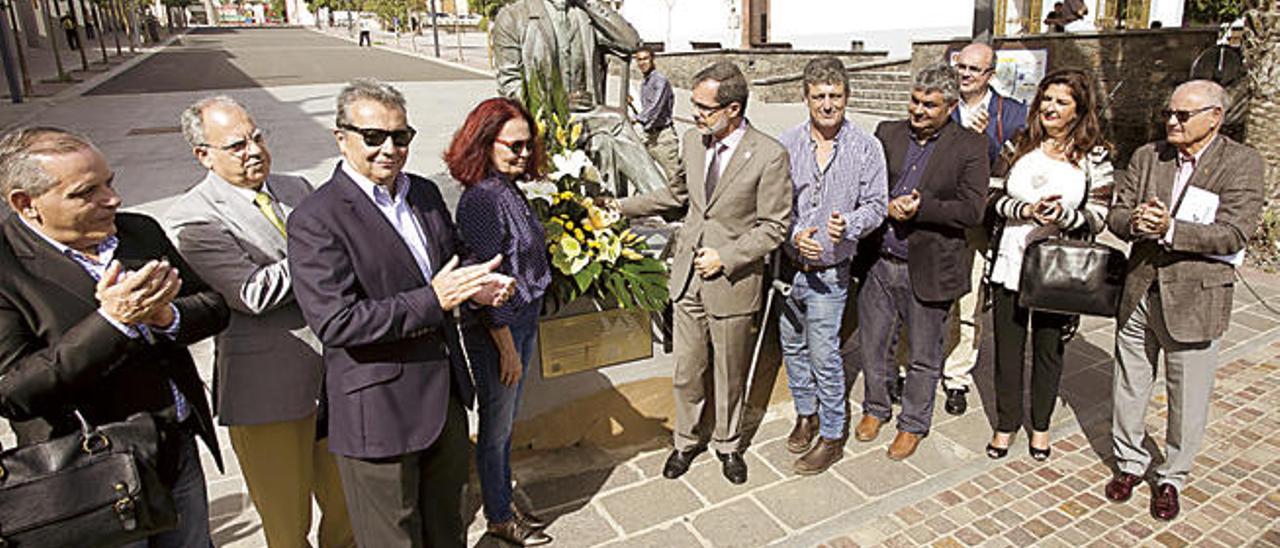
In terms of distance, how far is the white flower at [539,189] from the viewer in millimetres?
3551

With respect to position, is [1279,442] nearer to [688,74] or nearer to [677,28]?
[688,74]

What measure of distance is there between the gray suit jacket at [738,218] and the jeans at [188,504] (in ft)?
6.89

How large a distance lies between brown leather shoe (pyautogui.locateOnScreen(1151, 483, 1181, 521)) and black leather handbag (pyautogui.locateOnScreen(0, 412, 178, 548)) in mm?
4104

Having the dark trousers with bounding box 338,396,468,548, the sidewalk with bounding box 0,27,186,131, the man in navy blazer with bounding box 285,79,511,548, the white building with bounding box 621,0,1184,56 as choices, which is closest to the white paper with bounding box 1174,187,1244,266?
the man in navy blazer with bounding box 285,79,511,548

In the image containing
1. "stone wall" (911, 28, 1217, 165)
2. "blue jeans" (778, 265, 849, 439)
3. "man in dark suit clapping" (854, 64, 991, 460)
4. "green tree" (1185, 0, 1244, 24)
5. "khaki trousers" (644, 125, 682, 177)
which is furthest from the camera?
"green tree" (1185, 0, 1244, 24)

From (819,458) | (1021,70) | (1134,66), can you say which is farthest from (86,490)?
(1134,66)

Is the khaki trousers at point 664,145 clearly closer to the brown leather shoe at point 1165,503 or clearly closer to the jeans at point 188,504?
the brown leather shoe at point 1165,503

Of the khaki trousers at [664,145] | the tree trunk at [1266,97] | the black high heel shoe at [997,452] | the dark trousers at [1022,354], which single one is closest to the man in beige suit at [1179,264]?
the dark trousers at [1022,354]

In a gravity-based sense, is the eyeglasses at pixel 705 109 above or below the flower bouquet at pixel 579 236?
above

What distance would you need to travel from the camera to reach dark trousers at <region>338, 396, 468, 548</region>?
2.59 metres

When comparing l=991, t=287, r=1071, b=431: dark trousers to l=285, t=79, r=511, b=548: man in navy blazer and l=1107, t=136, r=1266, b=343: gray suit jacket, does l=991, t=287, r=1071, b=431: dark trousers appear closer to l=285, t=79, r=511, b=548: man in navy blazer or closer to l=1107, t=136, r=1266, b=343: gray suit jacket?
l=1107, t=136, r=1266, b=343: gray suit jacket

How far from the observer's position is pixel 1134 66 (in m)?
13.1

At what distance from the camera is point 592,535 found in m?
3.67

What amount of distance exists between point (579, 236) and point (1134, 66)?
12.9 meters
